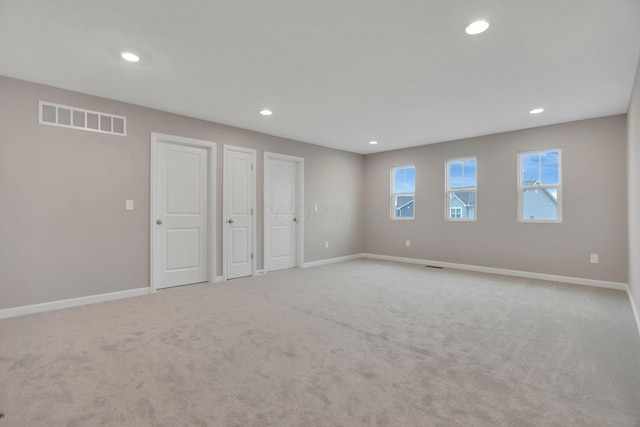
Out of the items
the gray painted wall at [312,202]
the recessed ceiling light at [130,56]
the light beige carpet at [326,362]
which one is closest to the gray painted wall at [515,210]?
the gray painted wall at [312,202]

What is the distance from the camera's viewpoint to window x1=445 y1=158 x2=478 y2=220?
5949mm

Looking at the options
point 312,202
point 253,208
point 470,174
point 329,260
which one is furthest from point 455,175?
point 253,208

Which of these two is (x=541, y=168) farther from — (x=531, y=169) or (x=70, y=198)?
(x=70, y=198)

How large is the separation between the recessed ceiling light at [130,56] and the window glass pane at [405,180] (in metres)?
5.44

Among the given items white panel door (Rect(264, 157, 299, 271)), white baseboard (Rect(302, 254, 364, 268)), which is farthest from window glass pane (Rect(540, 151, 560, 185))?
white panel door (Rect(264, 157, 299, 271))

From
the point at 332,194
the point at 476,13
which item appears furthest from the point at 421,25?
the point at 332,194

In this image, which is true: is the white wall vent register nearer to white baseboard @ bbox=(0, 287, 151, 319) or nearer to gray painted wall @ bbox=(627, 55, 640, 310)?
white baseboard @ bbox=(0, 287, 151, 319)

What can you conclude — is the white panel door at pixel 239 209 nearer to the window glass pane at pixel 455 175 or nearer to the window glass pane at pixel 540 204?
the window glass pane at pixel 455 175

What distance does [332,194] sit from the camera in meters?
6.91

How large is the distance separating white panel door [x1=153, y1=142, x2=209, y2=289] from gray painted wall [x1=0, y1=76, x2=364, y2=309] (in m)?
0.22

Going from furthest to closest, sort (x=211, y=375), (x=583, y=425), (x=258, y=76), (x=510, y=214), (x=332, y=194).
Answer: (x=332, y=194), (x=510, y=214), (x=258, y=76), (x=211, y=375), (x=583, y=425)

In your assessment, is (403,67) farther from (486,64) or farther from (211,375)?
(211,375)

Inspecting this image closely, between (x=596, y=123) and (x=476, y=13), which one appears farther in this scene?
(x=596, y=123)

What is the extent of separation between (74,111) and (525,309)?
5673mm
